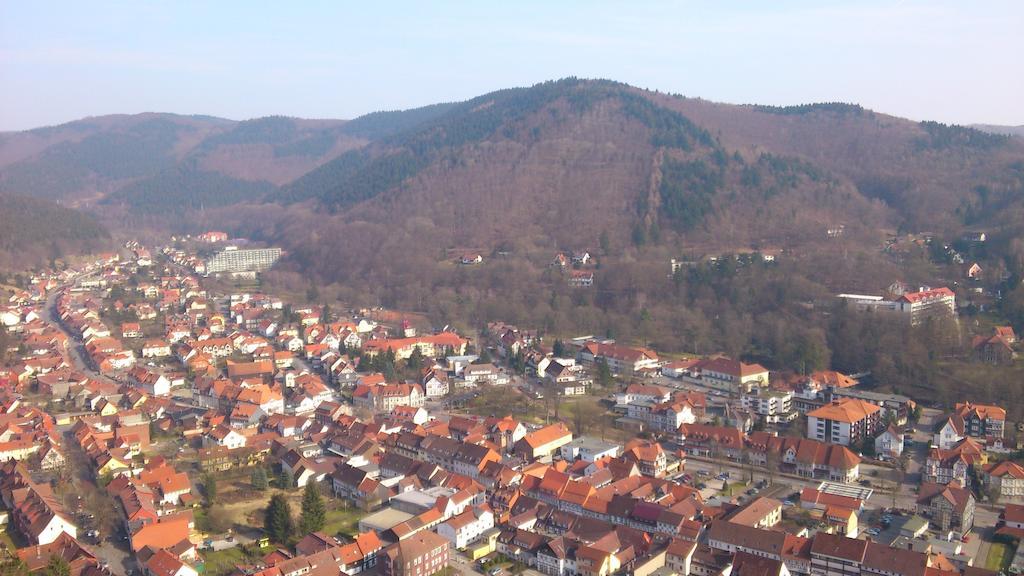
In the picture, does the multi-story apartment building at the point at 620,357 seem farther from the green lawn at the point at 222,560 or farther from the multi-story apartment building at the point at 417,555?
the green lawn at the point at 222,560

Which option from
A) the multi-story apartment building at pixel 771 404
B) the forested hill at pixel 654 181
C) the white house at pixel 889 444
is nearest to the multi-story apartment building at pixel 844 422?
the white house at pixel 889 444

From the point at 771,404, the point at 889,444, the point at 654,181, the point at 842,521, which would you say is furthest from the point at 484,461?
the point at 654,181

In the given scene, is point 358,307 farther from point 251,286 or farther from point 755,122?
point 755,122

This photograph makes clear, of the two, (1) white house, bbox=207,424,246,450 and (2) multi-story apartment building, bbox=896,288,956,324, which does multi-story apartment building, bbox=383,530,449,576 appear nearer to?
(1) white house, bbox=207,424,246,450

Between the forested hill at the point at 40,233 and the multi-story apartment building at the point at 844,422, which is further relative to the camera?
the forested hill at the point at 40,233

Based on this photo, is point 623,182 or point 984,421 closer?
point 984,421

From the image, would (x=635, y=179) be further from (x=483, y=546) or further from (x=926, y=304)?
(x=483, y=546)

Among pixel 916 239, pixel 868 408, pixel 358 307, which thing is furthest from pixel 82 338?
pixel 916 239
